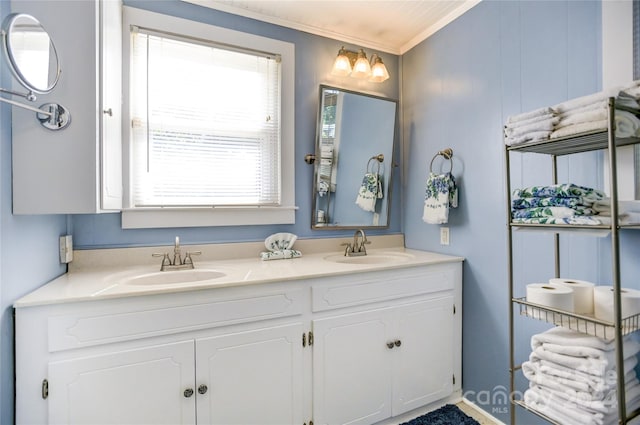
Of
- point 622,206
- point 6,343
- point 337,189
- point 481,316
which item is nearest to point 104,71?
point 6,343

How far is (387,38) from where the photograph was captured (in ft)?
7.55

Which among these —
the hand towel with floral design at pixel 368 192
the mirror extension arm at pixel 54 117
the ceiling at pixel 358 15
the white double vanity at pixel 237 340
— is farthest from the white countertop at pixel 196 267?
→ the ceiling at pixel 358 15

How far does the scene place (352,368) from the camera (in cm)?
157

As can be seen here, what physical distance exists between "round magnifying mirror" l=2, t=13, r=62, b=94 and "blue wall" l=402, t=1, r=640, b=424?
2.01 m

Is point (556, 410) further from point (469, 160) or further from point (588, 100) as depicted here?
point (469, 160)

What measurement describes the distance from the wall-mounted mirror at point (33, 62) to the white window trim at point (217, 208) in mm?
517

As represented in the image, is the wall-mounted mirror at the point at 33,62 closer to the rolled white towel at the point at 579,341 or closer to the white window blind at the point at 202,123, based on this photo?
the white window blind at the point at 202,123

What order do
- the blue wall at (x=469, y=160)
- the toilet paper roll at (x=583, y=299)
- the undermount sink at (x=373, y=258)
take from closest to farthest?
the toilet paper roll at (x=583, y=299) → the blue wall at (x=469, y=160) → the undermount sink at (x=373, y=258)

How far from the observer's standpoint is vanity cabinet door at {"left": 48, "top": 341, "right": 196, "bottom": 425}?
3.58 feet

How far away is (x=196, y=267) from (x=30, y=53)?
1.10 metres

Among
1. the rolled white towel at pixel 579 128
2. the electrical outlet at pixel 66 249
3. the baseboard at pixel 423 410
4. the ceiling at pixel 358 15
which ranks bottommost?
the baseboard at pixel 423 410

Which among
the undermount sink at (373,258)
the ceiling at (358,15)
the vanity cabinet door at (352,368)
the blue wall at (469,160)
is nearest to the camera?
the blue wall at (469,160)

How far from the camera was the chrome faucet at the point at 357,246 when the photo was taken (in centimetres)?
211

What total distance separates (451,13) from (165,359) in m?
2.47
